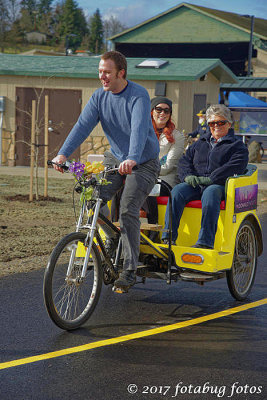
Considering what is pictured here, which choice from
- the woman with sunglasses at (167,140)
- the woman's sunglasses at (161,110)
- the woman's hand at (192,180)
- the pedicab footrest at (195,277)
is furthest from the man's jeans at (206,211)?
the woman's sunglasses at (161,110)

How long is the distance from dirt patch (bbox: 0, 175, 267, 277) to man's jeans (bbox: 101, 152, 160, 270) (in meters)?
2.21

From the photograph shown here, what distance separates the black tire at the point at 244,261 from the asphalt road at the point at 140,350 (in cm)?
14

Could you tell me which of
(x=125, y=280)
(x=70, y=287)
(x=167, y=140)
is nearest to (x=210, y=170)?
(x=167, y=140)

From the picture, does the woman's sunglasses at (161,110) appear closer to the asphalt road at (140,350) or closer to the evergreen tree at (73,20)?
the asphalt road at (140,350)

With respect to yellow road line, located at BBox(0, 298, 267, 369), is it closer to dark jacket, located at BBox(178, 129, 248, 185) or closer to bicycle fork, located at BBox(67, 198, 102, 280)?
bicycle fork, located at BBox(67, 198, 102, 280)

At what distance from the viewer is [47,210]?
12273 mm

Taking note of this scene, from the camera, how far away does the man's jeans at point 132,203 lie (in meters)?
5.52

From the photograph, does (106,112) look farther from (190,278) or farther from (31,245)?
→ (31,245)

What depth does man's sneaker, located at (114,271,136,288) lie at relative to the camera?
551cm

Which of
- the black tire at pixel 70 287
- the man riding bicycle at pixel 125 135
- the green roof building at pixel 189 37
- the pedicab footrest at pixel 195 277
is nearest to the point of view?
the black tire at pixel 70 287

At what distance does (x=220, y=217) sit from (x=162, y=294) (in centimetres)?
106

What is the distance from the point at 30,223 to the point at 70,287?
569cm

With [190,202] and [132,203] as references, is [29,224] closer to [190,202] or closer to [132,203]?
[190,202]

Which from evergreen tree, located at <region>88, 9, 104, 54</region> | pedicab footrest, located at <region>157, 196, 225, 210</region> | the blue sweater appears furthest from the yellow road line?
evergreen tree, located at <region>88, 9, 104, 54</region>
